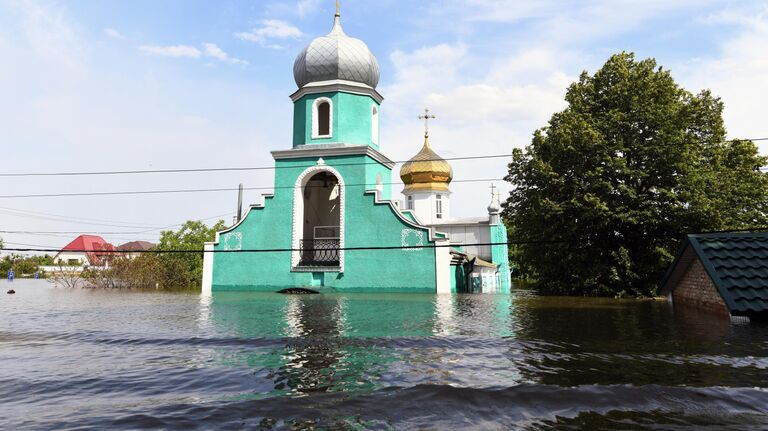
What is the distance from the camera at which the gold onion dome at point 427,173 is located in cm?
3781

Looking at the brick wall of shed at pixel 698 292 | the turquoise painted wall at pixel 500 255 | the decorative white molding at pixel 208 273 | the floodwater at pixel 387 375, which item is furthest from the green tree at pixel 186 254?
the brick wall of shed at pixel 698 292

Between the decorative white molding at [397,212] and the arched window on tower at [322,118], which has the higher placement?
the arched window on tower at [322,118]

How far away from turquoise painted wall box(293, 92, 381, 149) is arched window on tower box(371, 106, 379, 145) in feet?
1.33

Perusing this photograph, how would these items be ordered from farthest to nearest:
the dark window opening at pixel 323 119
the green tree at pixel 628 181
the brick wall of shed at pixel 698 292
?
1. the dark window opening at pixel 323 119
2. the green tree at pixel 628 181
3. the brick wall of shed at pixel 698 292

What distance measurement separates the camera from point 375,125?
78.4ft

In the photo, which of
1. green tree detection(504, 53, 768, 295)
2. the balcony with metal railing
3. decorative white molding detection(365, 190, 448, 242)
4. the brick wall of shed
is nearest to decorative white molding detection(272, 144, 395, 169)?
decorative white molding detection(365, 190, 448, 242)

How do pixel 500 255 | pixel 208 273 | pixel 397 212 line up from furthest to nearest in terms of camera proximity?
pixel 500 255, pixel 208 273, pixel 397 212

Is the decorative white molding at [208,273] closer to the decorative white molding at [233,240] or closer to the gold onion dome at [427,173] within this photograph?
the decorative white molding at [233,240]

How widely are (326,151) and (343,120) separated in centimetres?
182

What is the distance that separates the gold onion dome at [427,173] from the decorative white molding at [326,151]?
610 inches

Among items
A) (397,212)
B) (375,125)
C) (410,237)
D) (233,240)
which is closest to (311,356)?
(410,237)

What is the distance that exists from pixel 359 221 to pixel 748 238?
14.6 m

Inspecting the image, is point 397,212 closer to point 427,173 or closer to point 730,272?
point 730,272

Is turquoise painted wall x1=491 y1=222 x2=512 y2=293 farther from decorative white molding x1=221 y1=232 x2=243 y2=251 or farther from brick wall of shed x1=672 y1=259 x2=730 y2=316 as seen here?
brick wall of shed x1=672 y1=259 x2=730 y2=316
